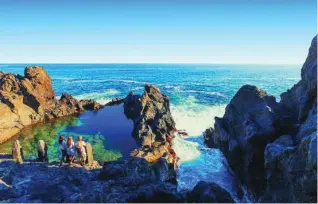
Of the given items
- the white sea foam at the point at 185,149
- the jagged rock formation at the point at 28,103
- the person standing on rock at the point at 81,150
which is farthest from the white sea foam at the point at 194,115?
the person standing on rock at the point at 81,150

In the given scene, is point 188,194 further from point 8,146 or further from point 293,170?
point 8,146

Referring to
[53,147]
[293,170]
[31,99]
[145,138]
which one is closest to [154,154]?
[145,138]

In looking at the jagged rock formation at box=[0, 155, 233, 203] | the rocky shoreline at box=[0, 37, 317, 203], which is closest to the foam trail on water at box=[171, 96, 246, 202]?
the rocky shoreline at box=[0, 37, 317, 203]

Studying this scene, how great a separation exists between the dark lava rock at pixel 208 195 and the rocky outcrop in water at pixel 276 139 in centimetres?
331

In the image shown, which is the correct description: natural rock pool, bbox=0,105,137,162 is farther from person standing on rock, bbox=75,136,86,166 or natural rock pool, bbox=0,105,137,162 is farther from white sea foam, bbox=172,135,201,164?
person standing on rock, bbox=75,136,86,166

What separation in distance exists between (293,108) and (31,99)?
39505 millimetres

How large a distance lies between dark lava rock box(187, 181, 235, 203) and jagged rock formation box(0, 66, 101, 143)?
29703 mm

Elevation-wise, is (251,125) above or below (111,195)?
above

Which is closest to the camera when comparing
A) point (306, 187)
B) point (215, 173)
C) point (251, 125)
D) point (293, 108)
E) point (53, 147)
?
point (306, 187)

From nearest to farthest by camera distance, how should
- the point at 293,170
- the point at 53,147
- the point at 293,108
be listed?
the point at 293,170 → the point at 293,108 → the point at 53,147

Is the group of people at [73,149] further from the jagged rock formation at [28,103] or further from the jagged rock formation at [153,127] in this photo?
the jagged rock formation at [28,103]

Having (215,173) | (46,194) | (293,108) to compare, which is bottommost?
(215,173)

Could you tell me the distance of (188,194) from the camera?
48.6 feet

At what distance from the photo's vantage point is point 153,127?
122 ft
